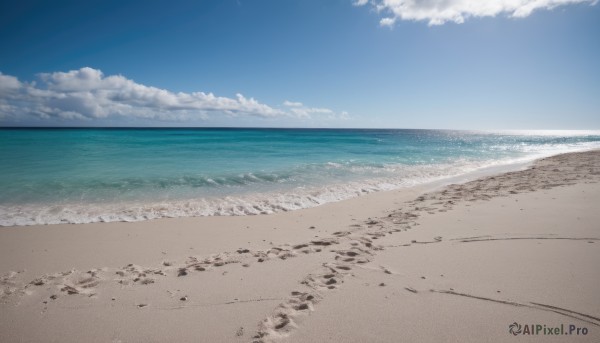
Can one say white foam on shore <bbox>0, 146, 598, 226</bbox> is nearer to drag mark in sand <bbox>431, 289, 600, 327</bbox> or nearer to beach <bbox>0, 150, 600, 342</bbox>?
beach <bbox>0, 150, 600, 342</bbox>

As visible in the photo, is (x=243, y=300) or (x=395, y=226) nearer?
(x=243, y=300)

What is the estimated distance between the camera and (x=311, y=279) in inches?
165

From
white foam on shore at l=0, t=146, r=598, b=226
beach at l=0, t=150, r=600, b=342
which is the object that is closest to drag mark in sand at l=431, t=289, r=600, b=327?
beach at l=0, t=150, r=600, b=342

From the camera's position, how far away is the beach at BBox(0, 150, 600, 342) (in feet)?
10.4

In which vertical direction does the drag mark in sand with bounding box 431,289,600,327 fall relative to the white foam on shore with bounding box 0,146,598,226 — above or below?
above

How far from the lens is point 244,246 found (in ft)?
19.0

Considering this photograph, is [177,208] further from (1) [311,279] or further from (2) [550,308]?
(2) [550,308]

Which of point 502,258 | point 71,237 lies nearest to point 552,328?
point 502,258

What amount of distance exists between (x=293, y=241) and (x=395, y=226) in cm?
261

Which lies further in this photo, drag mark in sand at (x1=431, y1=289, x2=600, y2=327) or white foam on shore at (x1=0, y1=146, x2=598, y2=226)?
white foam on shore at (x1=0, y1=146, x2=598, y2=226)

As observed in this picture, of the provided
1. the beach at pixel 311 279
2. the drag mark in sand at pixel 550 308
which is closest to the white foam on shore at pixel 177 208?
the beach at pixel 311 279

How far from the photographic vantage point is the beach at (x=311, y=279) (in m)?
3.16

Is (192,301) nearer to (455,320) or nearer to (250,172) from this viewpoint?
(455,320)

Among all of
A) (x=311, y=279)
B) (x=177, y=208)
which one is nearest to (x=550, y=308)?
(x=311, y=279)
